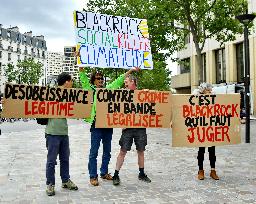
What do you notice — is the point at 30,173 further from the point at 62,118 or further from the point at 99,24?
the point at 99,24

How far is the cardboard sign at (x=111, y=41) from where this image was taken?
700 centimetres

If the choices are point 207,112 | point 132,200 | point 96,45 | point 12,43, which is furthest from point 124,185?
point 12,43

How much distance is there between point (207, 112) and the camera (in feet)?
23.3

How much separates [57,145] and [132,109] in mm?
1505

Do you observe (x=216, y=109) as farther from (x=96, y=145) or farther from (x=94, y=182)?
(x=94, y=182)

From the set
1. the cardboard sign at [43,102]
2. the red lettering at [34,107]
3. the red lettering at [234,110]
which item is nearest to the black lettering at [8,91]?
the cardboard sign at [43,102]

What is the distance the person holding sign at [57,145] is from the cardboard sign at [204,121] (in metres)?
1.94

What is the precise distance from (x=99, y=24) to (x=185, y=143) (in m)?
2.76

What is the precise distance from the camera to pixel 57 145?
19.9ft

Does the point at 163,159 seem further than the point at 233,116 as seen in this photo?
Yes

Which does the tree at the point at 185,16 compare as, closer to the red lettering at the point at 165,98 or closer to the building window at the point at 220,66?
the red lettering at the point at 165,98

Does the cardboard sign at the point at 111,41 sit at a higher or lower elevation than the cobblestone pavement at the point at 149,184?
higher

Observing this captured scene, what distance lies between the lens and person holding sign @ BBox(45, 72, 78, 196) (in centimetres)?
604

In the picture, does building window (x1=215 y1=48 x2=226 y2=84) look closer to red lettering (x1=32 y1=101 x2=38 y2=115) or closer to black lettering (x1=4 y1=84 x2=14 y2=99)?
red lettering (x1=32 y1=101 x2=38 y2=115)
